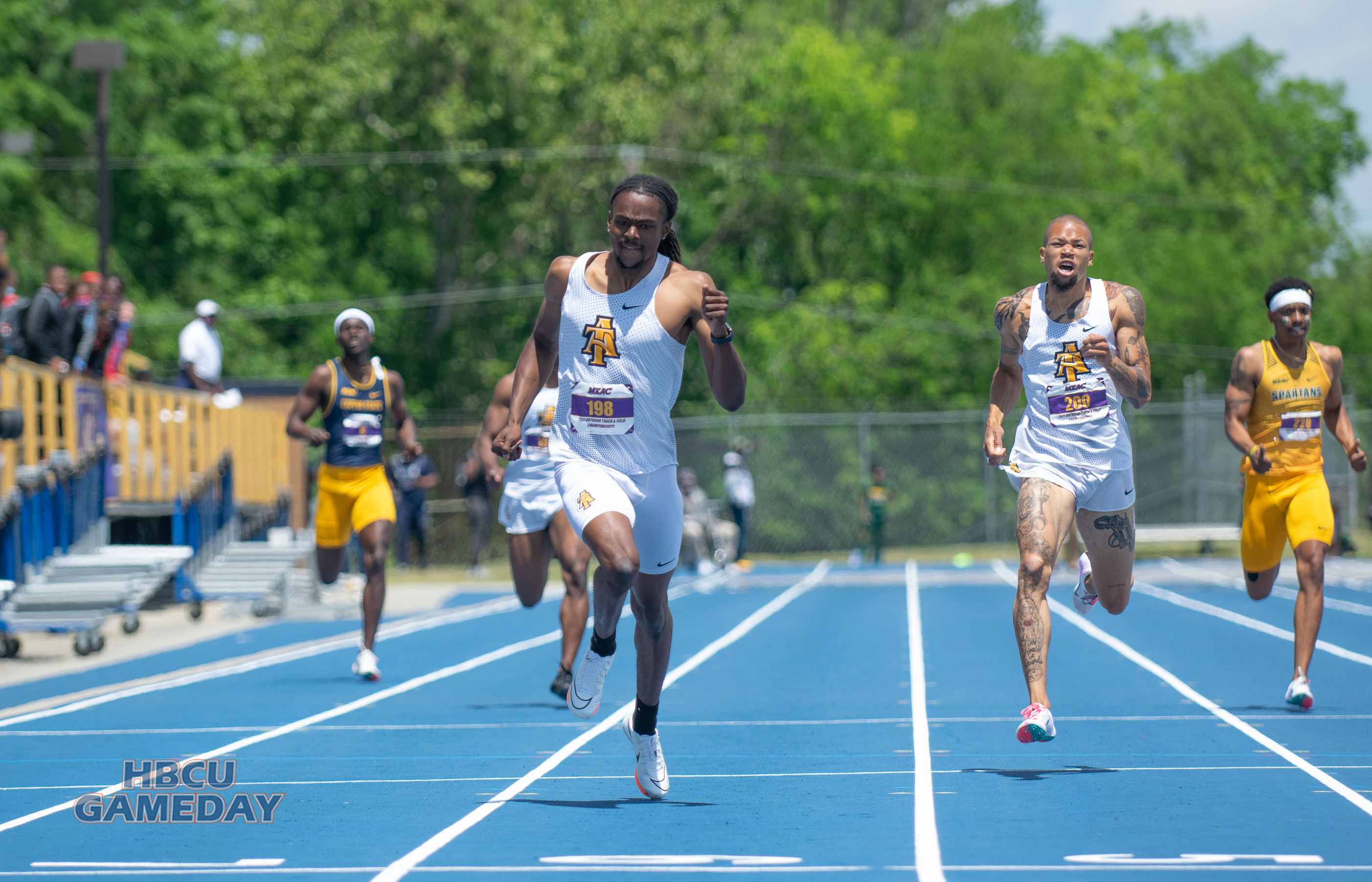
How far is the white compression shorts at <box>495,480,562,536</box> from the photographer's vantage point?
1035 cm

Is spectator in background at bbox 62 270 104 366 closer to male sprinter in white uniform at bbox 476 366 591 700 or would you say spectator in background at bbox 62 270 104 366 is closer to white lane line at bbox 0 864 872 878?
male sprinter in white uniform at bbox 476 366 591 700

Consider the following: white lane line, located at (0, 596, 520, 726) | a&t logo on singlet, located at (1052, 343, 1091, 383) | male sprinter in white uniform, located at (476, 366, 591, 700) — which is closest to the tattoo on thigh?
a&t logo on singlet, located at (1052, 343, 1091, 383)

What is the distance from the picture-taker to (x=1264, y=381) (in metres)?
9.27

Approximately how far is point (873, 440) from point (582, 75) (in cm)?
1230

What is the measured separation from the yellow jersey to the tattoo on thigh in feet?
5.93

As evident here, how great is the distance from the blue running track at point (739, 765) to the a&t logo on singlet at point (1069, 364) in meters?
1.70

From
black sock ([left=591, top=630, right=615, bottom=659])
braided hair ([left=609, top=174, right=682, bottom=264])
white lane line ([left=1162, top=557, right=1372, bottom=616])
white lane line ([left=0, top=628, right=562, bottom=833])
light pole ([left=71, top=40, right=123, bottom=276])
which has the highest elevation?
light pole ([left=71, top=40, right=123, bottom=276])

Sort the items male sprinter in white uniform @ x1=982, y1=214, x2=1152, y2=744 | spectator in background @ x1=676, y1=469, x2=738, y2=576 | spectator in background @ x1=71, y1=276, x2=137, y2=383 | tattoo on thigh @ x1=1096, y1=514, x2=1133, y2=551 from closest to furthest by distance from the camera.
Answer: male sprinter in white uniform @ x1=982, y1=214, x2=1152, y2=744 → tattoo on thigh @ x1=1096, y1=514, x2=1133, y2=551 → spectator in background @ x1=71, y1=276, x2=137, y2=383 → spectator in background @ x1=676, y1=469, x2=738, y2=576

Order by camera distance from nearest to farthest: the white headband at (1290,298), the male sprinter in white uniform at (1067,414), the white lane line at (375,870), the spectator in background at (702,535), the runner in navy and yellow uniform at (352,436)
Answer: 1. the white lane line at (375,870)
2. the male sprinter in white uniform at (1067,414)
3. the white headband at (1290,298)
4. the runner in navy and yellow uniform at (352,436)
5. the spectator in background at (702,535)

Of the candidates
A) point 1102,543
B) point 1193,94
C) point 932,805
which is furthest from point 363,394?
point 1193,94

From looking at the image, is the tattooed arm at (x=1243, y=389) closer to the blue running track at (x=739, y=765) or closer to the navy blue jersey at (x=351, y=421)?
the blue running track at (x=739, y=765)

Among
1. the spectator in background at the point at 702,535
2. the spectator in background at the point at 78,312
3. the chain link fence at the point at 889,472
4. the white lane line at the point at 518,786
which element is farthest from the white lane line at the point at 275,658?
the chain link fence at the point at 889,472

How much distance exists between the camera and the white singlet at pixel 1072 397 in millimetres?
7430

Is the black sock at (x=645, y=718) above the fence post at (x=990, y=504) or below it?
above
